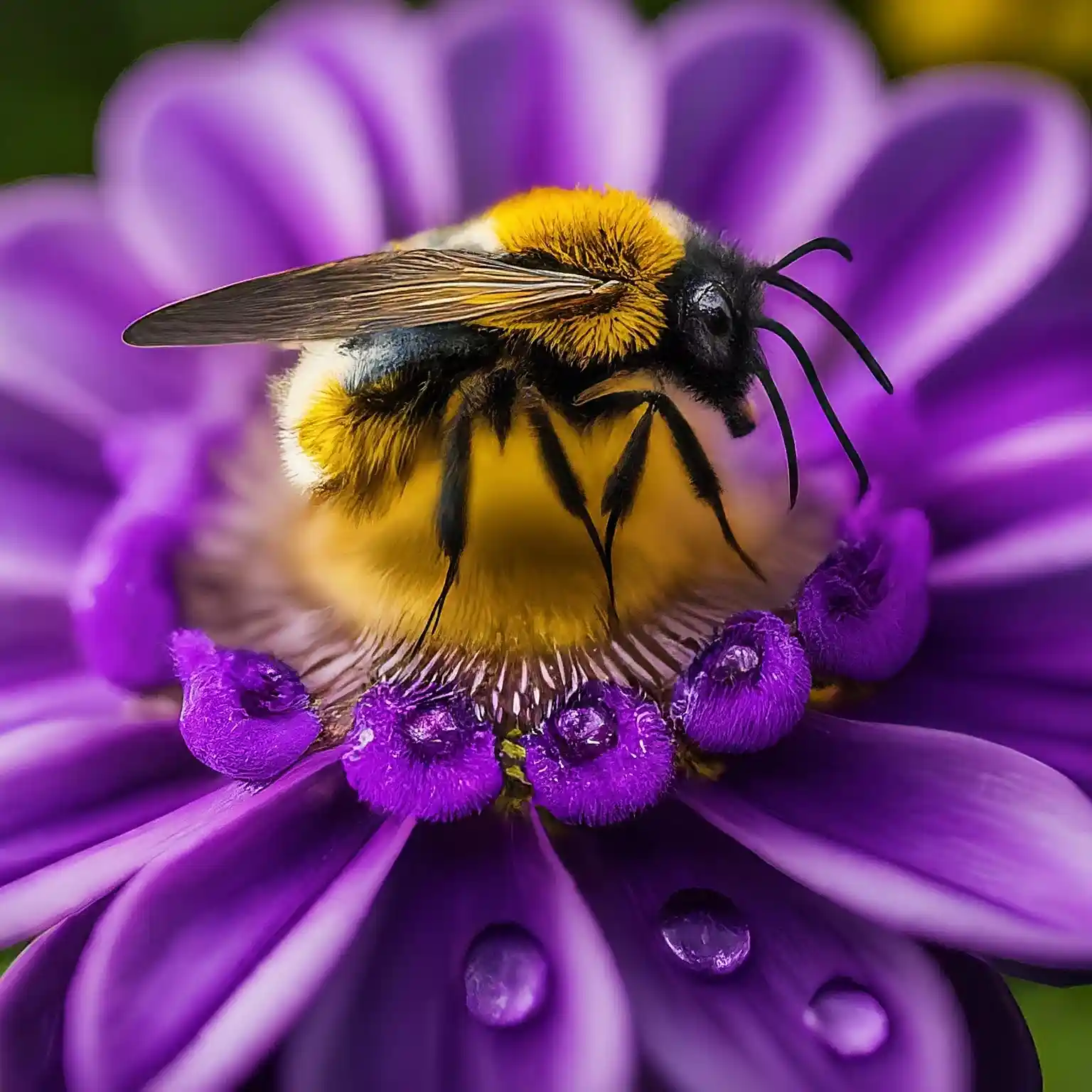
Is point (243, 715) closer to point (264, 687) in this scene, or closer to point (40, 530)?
point (264, 687)

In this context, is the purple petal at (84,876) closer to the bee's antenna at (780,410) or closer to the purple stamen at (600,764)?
the purple stamen at (600,764)

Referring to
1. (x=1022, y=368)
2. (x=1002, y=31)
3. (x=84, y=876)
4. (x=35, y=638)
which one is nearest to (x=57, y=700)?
(x=35, y=638)

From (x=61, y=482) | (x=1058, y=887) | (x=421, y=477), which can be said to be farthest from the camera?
(x=61, y=482)

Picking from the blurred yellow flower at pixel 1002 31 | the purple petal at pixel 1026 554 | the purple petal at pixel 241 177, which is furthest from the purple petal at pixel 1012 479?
the blurred yellow flower at pixel 1002 31

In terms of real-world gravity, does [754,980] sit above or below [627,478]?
below

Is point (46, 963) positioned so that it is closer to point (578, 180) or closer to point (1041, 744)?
point (1041, 744)

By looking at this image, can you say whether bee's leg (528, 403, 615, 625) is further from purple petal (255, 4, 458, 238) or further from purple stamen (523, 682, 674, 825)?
purple petal (255, 4, 458, 238)

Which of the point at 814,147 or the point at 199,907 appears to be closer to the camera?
the point at 199,907

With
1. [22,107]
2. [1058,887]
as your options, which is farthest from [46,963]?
[22,107]
